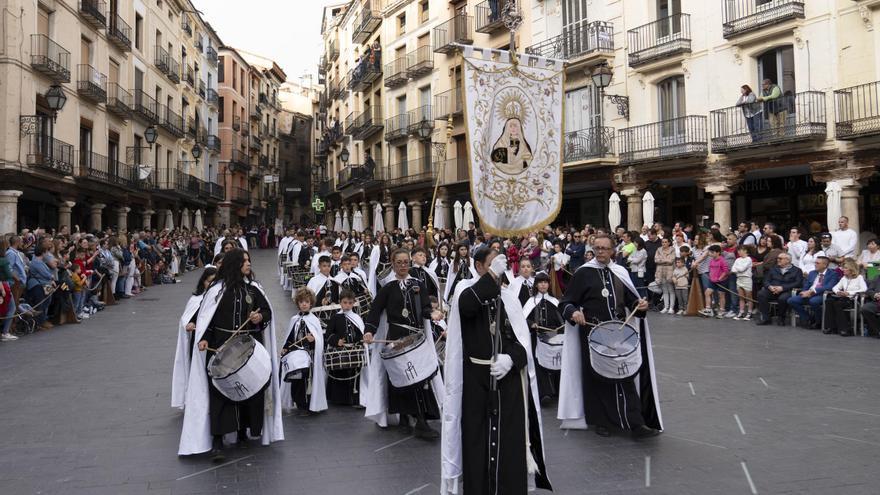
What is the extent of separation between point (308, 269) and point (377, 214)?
42.7 feet

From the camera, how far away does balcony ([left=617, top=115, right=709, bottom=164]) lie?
68.8ft

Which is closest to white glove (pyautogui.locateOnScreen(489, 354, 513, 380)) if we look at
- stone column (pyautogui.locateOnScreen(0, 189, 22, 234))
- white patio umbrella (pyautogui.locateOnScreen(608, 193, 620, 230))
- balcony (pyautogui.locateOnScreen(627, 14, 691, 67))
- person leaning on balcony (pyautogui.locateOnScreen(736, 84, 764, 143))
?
person leaning on balcony (pyautogui.locateOnScreen(736, 84, 764, 143))

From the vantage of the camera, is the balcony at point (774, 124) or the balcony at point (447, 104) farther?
the balcony at point (447, 104)

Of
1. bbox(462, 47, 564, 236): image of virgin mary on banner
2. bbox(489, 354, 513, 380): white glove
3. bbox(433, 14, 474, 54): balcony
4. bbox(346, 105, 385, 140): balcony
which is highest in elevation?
bbox(433, 14, 474, 54): balcony

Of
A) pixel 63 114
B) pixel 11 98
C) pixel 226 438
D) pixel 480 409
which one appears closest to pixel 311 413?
pixel 226 438

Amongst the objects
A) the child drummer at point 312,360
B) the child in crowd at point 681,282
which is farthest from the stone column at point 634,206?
the child drummer at point 312,360

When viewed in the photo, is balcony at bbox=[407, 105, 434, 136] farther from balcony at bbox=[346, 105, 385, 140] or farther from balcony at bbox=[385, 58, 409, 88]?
balcony at bbox=[346, 105, 385, 140]

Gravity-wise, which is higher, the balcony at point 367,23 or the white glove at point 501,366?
the balcony at point 367,23

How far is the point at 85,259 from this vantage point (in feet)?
54.5

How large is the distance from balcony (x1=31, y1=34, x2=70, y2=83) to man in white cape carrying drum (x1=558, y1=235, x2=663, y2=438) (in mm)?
22417

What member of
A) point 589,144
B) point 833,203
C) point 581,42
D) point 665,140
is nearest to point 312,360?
point 833,203

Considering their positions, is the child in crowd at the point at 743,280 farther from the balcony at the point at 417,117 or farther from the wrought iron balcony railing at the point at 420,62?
the wrought iron balcony railing at the point at 420,62

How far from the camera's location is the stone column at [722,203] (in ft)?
67.4

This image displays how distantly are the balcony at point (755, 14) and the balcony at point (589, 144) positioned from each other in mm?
5210
